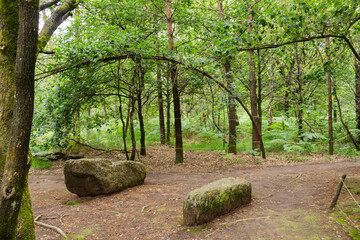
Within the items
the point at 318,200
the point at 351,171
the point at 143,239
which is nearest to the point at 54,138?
the point at 143,239

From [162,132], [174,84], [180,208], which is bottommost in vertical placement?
[180,208]

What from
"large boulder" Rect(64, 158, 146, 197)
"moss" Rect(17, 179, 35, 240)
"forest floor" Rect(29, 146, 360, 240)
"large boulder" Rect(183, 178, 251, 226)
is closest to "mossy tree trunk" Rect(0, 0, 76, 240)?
"moss" Rect(17, 179, 35, 240)

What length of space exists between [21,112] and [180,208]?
3860mm

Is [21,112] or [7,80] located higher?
[7,80]

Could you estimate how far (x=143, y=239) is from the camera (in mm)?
3709

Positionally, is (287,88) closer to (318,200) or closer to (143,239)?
(318,200)

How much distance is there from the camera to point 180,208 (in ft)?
16.4

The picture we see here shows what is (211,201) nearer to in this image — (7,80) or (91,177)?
(91,177)

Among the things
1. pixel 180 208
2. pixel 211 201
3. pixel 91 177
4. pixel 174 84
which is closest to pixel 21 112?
pixel 211 201

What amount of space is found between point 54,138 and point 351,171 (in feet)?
31.2

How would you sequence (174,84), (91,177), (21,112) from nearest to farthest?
(21,112) → (91,177) → (174,84)

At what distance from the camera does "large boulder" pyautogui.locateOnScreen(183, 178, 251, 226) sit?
13.2ft

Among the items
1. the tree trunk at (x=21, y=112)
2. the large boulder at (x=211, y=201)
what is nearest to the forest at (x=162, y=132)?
the tree trunk at (x=21, y=112)

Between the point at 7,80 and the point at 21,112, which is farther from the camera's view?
the point at 7,80
